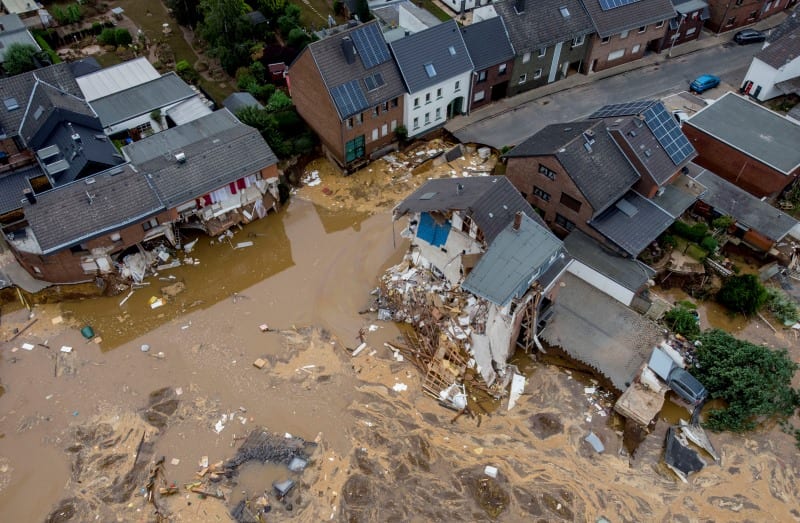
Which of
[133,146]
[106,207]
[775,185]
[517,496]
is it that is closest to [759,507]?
[517,496]

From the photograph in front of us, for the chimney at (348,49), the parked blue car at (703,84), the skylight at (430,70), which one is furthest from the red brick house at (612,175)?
the parked blue car at (703,84)

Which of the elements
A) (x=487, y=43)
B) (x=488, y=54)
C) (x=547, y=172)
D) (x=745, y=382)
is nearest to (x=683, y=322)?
(x=745, y=382)

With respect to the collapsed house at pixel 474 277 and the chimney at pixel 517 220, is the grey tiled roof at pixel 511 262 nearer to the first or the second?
the collapsed house at pixel 474 277

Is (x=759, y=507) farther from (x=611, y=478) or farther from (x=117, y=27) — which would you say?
(x=117, y=27)

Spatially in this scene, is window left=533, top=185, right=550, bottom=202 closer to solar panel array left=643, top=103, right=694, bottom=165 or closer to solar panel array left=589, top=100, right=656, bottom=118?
solar panel array left=589, top=100, right=656, bottom=118

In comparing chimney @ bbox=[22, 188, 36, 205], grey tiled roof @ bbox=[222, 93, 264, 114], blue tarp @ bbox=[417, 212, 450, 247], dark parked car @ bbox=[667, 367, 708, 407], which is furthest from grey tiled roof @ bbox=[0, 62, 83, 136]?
dark parked car @ bbox=[667, 367, 708, 407]
